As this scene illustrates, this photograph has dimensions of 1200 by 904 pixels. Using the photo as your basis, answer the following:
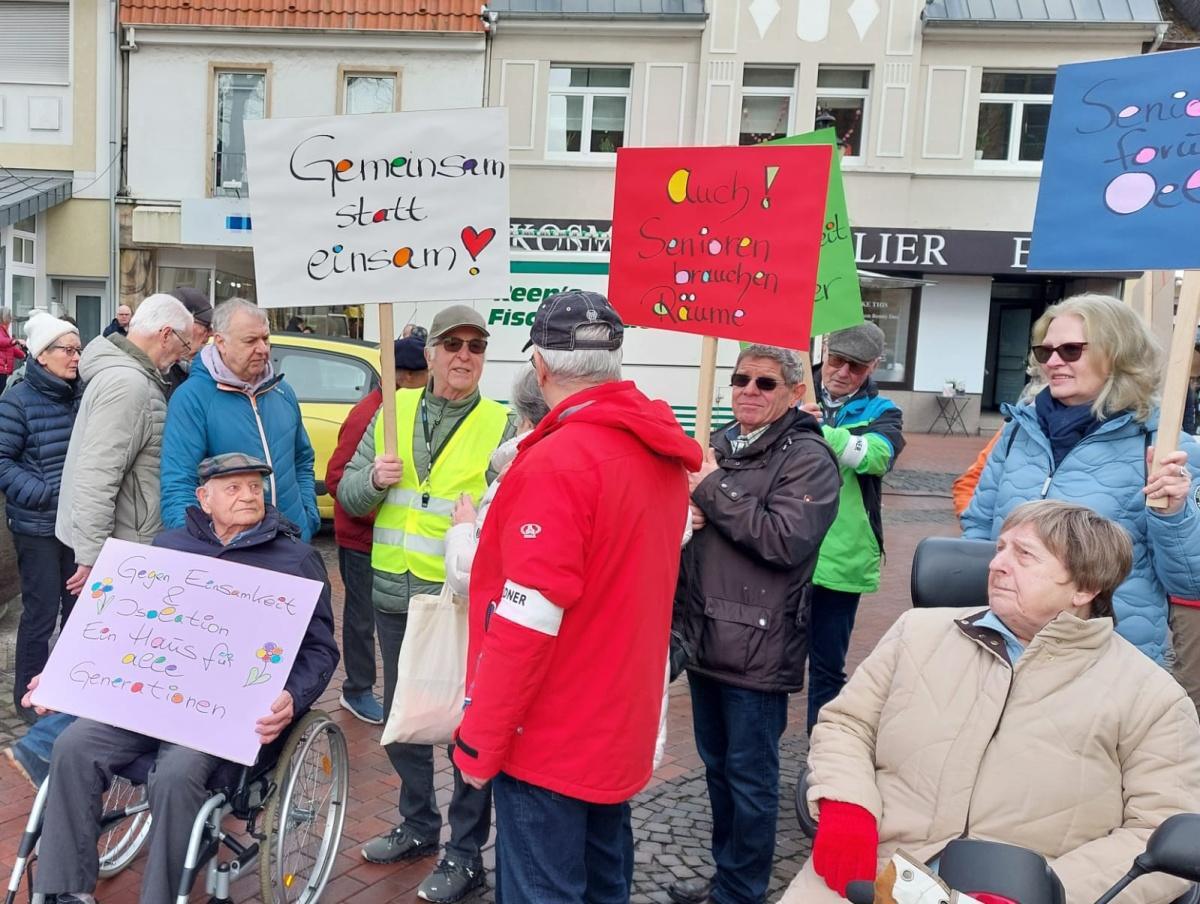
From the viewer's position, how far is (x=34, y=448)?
172 inches

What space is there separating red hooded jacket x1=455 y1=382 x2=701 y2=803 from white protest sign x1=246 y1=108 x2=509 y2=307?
1.33 meters

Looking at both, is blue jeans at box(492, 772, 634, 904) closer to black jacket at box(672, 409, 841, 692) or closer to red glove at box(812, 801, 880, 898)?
red glove at box(812, 801, 880, 898)

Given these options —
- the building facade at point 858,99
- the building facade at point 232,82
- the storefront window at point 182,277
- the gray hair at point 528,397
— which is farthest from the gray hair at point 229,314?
the storefront window at point 182,277

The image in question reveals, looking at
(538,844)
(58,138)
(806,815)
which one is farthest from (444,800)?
(58,138)

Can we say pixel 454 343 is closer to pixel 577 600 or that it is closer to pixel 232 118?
pixel 577 600

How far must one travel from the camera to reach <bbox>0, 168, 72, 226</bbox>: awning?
16062mm

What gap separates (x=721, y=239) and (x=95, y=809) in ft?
8.29

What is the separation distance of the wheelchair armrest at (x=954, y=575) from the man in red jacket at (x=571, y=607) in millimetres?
698

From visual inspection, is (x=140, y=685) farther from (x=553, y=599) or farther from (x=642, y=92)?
(x=642, y=92)

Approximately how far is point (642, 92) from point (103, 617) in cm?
1598

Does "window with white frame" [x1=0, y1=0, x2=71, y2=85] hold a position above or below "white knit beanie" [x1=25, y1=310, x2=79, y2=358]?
→ above

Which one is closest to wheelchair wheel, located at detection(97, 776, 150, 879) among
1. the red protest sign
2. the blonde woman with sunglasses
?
the red protest sign

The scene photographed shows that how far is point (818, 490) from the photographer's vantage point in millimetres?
2977

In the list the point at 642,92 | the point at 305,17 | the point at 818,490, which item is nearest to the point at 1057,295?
the point at 642,92
